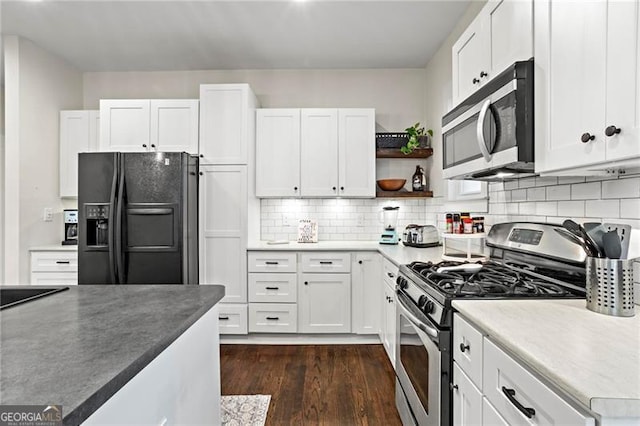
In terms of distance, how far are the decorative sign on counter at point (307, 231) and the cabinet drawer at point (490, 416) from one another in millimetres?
2723

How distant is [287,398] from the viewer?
2416 mm

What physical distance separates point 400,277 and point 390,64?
8.56 feet

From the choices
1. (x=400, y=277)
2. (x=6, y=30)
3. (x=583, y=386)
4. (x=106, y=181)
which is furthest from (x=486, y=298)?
(x=6, y=30)

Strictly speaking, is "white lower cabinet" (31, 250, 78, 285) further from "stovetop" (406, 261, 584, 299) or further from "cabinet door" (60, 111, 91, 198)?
"stovetop" (406, 261, 584, 299)

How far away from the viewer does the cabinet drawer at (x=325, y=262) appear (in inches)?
132

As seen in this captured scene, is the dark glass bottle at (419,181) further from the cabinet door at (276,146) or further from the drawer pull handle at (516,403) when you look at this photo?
the drawer pull handle at (516,403)

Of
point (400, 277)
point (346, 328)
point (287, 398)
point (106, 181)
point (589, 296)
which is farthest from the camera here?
point (346, 328)

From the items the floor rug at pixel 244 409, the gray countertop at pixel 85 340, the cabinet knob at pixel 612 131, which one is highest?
the cabinet knob at pixel 612 131

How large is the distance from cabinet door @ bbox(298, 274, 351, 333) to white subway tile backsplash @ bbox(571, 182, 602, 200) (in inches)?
81.0

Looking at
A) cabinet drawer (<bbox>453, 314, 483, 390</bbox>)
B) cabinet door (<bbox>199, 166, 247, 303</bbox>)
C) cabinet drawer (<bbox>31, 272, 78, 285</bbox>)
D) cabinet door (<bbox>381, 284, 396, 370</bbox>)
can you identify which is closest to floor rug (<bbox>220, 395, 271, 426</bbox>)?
cabinet door (<bbox>381, 284, 396, 370</bbox>)

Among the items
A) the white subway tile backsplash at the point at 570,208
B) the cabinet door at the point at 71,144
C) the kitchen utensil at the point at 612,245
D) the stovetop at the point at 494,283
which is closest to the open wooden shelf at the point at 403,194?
the stovetop at the point at 494,283

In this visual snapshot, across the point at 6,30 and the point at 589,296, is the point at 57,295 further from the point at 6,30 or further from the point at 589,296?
the point at 6,30

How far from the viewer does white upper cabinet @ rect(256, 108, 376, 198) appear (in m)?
3.63

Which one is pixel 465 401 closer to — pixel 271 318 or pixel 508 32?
pixel 508 32
